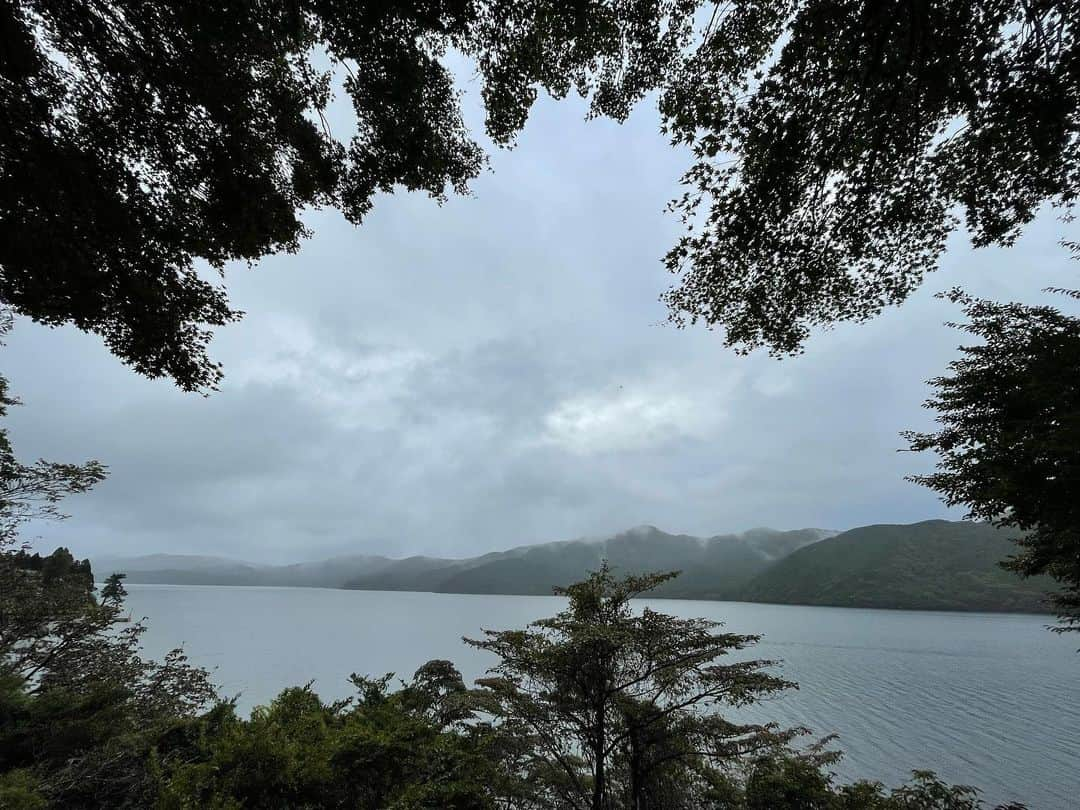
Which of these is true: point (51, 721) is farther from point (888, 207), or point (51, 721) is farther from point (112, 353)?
point (888, 207)

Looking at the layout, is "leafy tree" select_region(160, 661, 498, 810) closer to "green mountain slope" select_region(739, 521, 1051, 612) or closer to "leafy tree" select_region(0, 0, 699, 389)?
"leafy tree" select_region(0, 0, 699, 389)

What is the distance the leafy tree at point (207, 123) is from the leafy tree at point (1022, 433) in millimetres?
11545

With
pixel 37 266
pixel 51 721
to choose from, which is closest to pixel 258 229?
pixel 37 266

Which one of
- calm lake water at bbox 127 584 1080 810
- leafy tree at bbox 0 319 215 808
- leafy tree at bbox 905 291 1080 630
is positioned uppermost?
leafy tree at bbox 905 291 1080 630

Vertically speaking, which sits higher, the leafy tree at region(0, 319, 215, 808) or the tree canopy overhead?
the tree canopy overhead

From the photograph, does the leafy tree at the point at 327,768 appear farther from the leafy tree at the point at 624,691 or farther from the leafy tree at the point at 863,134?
the leafy tree at the point at 863,134

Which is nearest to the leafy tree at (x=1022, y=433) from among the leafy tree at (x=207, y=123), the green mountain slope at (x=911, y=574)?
the leafy tree at (x=207, y=123)

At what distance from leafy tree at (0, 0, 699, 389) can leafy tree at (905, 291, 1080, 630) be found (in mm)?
Answer: 11545

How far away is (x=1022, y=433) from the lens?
10.3 metres

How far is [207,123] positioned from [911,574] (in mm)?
216706

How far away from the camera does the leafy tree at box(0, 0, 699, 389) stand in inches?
185

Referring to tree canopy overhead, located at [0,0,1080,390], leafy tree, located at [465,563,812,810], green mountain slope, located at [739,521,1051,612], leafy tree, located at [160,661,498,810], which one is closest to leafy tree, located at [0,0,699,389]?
tree canopy overhead, located at [0,0,1080,390]

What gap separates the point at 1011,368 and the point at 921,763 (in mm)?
28301

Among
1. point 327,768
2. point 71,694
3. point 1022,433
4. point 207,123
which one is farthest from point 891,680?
point 207,123
